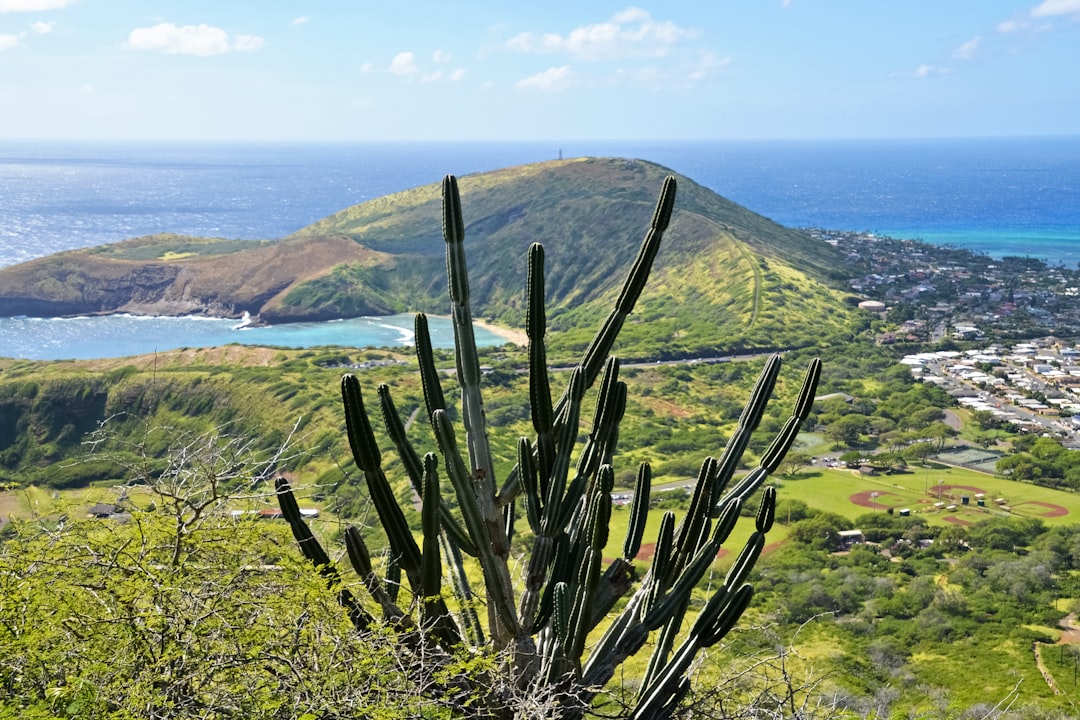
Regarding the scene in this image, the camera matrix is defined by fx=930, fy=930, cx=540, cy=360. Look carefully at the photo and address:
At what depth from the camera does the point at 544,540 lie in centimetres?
539

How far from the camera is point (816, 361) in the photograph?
6.06 metres

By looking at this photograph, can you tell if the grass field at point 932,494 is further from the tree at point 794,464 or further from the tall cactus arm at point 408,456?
the tall cactus arm at point 408,456

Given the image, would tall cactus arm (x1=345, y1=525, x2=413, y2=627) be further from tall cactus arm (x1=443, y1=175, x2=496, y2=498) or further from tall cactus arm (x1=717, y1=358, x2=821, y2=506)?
tall cactus arm (x1=717, y1=358, x2=821, y2=506)

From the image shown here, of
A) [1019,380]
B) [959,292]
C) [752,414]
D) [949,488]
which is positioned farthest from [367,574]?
[959,292]

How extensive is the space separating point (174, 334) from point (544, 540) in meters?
78.1

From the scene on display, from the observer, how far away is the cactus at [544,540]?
505cm

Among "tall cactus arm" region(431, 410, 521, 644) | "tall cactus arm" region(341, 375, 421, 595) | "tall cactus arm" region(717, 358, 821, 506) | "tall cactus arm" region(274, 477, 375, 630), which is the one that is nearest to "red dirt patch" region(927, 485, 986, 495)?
"tall cactus arm" region(717, 358, 821, 506)

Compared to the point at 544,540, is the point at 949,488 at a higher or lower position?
lower

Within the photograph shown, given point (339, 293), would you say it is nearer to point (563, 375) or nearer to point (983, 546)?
point (563, 375)

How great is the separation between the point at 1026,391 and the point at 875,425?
11.2m

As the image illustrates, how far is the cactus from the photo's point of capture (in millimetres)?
5055

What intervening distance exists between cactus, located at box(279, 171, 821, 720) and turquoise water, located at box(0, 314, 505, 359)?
2371 inches

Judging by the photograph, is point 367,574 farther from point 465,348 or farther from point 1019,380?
point 1019,380

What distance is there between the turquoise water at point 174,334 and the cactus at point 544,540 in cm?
6022
